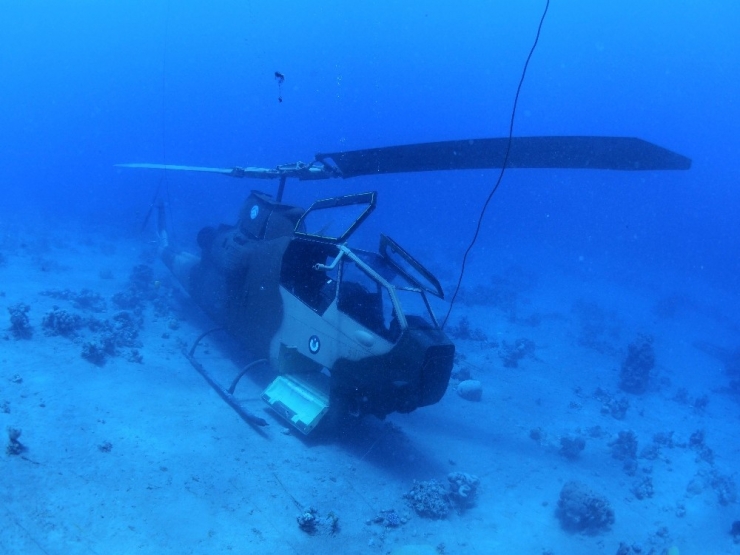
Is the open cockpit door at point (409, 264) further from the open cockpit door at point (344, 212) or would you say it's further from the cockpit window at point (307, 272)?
the cockpit window at point (307, 272)

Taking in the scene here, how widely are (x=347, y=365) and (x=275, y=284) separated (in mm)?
2144

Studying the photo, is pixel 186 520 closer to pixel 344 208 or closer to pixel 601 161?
pixel 344 208

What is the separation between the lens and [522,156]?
15.3ft

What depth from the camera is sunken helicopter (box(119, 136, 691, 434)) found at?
15.6 feet

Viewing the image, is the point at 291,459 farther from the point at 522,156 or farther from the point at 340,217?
the point at 522,156

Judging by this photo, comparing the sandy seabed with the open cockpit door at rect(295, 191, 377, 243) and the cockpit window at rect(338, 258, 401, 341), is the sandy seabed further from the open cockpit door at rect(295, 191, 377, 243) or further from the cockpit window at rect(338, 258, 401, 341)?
the open cockpit door at rect(295, 191, 377, 243)

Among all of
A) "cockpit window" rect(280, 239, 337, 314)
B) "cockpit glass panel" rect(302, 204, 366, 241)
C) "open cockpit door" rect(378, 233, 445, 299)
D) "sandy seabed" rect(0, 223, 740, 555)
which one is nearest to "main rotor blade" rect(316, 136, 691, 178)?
"cockpit glass panel" rect(302, 204, 366, 241)

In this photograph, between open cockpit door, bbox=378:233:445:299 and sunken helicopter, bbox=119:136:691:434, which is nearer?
sunken helicopter, bbox=119:136:691:434

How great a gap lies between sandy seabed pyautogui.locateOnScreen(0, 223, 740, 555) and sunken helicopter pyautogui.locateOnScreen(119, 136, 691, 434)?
86 cm

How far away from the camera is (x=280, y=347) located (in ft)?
23.1

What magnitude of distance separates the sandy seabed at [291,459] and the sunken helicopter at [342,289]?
2.82ft

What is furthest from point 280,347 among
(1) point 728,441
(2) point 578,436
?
(1) point 728,441

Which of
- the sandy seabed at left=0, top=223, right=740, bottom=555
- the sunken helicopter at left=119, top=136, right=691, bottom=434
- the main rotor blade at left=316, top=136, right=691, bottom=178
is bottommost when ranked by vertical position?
the sandy seabed at left=0, top=223, right=740, bottom=555

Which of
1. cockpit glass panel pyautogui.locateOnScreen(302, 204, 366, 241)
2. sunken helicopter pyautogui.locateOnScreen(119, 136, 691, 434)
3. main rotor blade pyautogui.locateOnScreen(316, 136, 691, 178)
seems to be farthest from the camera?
cockpit glass panel pyautogui.locateOnScreen(302, 204, 366, 241)
